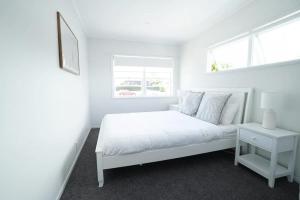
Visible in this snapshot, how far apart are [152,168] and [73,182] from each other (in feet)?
3.43

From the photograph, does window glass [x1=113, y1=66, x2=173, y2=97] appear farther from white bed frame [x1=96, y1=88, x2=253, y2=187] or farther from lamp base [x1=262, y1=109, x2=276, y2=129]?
lamp base [x1=262, y1=109, x2=276, y2=129]

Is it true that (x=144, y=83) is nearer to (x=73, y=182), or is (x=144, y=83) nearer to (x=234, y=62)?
(x=234, y=62)

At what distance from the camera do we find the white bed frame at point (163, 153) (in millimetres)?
1663

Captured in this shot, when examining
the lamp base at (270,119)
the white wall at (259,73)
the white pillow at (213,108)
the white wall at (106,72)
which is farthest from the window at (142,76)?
the lamp base at (270,119)

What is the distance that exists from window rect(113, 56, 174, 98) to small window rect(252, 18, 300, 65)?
255cm

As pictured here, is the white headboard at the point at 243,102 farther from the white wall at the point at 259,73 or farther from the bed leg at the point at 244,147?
the bed leg at the point at 244,147

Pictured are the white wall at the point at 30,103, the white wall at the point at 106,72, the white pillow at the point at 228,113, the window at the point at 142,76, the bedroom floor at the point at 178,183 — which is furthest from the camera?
the window at the point at 142,76

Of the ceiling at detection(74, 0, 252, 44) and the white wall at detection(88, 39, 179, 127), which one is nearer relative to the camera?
the ceiling at detection(74, 0, 252, 44)

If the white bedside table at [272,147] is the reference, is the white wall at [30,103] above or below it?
above

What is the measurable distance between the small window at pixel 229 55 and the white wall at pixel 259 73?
15 centimetres

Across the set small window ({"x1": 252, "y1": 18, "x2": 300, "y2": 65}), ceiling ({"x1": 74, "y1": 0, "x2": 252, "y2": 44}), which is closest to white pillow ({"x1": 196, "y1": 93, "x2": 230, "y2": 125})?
small window ({"x1": 252, "y1": 18, "x2": 300, "y2": 65})

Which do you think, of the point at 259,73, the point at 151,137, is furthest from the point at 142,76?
the point at 259,73

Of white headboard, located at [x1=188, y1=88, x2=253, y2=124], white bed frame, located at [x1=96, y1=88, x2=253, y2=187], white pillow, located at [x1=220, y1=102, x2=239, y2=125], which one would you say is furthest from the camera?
white pillow, located at [x1=220, y1=102, x2=239, y2=125]

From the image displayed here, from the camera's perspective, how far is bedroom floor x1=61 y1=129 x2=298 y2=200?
61.0 inches
